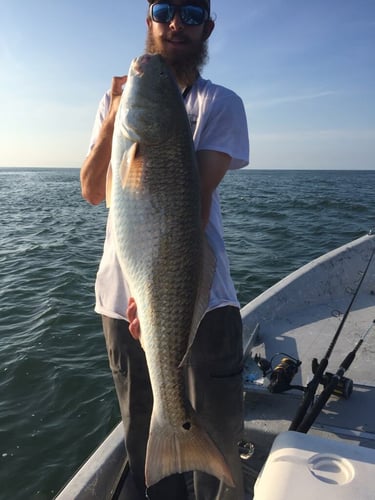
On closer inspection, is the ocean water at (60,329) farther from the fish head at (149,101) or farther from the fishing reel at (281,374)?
the fish head at (149,101)

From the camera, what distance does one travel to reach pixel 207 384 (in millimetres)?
2674

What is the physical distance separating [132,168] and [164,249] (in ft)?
1.50

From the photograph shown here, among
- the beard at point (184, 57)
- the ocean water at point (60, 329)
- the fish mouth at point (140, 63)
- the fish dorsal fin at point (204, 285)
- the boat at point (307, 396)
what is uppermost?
the beard at point (184, 57)

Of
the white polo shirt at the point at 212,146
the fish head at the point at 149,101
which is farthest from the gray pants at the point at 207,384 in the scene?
the fish head at the point at 149,101

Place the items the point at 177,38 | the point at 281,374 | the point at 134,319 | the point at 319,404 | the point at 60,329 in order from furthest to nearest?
the point at 60,329, the point at 281,374, the point at 319,404, the point at 177,38, the point at 134,319

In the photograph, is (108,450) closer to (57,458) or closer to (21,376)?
(57,458)

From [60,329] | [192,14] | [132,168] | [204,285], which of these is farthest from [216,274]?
[60,329]

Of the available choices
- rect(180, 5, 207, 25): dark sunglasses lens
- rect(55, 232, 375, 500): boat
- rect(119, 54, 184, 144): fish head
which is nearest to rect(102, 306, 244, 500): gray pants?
rect(55, 232, 375, 500): boat

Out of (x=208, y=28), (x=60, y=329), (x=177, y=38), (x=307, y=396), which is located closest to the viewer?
(x=177, y=38)

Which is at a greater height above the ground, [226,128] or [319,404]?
[226,128]

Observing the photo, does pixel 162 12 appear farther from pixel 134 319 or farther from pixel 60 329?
pixel 60 329

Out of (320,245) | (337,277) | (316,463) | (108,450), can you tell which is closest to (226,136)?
(316,463)

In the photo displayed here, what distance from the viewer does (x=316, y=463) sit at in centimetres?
204

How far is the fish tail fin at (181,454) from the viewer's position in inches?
88.7
